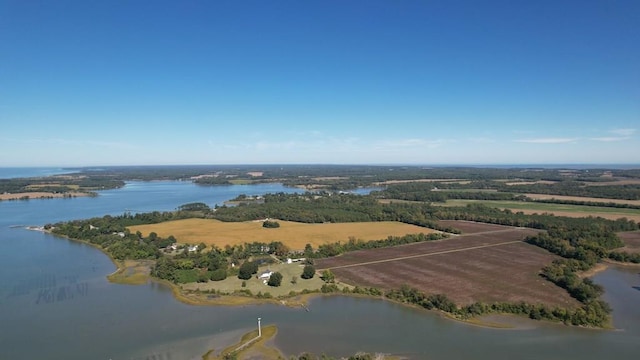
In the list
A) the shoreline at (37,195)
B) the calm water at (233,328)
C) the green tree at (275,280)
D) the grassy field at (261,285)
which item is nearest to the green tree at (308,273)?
the grassy field at (261,285)

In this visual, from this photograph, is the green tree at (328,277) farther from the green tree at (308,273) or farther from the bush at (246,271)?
the bush at (246,271)

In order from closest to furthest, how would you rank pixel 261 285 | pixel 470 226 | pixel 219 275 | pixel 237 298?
pixel 237 298 < pixel 261 285 < pixel 219 275 < pixel 470 226

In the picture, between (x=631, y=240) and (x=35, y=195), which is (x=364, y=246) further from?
(x=35, y=195)

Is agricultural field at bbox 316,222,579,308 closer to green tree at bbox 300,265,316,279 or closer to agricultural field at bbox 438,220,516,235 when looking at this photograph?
green tree at bbox 300,265,316,279

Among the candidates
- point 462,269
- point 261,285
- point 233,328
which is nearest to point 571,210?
point 462,269

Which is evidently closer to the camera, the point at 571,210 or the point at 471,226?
the point at 471,226
